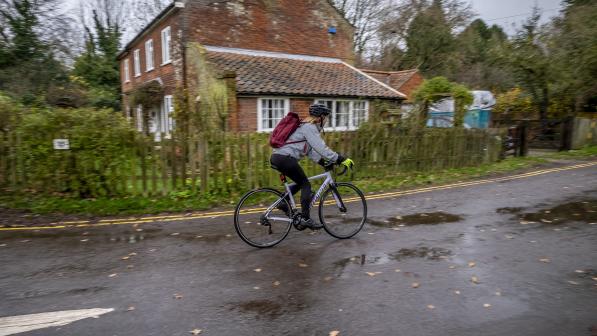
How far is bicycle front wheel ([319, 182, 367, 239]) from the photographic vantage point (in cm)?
592

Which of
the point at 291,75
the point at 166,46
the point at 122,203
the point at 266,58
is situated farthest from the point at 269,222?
the point at 166,46

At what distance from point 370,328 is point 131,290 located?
254 cm

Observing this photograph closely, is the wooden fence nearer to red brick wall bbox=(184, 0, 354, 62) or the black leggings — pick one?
the black leggings

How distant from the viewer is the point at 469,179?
1143 centimetres

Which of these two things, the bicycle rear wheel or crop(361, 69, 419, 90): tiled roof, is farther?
crop(361, 69, 419, 90): tiled roof

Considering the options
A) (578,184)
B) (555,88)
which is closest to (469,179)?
(578,184)

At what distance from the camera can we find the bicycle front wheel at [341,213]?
5.92m

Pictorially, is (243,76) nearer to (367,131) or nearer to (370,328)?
(367,131)

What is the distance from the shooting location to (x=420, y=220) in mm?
6980

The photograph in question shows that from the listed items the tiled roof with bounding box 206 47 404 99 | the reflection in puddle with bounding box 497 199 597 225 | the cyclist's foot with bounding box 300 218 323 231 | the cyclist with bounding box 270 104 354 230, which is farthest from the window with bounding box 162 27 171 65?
the reflection in puddle with bounding box 497 199 597 225

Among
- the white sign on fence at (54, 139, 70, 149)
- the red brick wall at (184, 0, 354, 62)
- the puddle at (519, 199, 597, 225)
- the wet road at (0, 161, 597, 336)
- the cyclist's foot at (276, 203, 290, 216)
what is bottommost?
the wet road at (0, 161, 597, 336)

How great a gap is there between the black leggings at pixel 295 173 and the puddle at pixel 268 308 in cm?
192

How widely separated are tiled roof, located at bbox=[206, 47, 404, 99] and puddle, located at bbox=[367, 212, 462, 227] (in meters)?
9.73

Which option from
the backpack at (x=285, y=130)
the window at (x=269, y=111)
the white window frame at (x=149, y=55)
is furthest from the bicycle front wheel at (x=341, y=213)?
the white window frame at (x=149, y=55)
